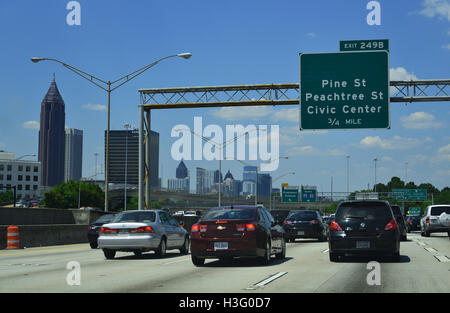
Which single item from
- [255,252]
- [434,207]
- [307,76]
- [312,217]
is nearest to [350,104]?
[307,76]

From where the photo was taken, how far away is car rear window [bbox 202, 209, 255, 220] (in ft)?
55.1

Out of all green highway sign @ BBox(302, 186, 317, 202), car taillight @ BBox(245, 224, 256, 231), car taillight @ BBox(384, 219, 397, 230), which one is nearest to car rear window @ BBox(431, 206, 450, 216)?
car taillight @ BBox(384, 219, 397, 230)

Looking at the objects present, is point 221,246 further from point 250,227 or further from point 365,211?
point 365,211

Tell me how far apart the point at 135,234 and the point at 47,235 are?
1180 cm

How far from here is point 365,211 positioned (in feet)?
57.3

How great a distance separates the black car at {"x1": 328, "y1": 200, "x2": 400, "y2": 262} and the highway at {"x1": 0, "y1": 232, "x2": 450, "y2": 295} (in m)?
0.42

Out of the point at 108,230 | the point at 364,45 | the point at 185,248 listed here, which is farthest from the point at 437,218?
the point at 108,230

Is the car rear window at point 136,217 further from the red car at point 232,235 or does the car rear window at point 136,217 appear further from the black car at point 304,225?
the black car at point 304,225

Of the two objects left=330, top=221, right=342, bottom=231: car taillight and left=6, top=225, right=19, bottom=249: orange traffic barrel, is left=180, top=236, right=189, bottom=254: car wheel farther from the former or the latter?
left=6, top=225, right=19, bottom=249: orange traffic barrel

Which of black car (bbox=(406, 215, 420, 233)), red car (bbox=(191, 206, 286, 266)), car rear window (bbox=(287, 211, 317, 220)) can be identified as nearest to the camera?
red car (bbox=(191, 206, 286, 266))

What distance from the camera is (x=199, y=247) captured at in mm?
16562

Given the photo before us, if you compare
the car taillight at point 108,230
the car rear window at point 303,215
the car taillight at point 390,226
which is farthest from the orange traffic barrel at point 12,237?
the car taillight at point 390,226
